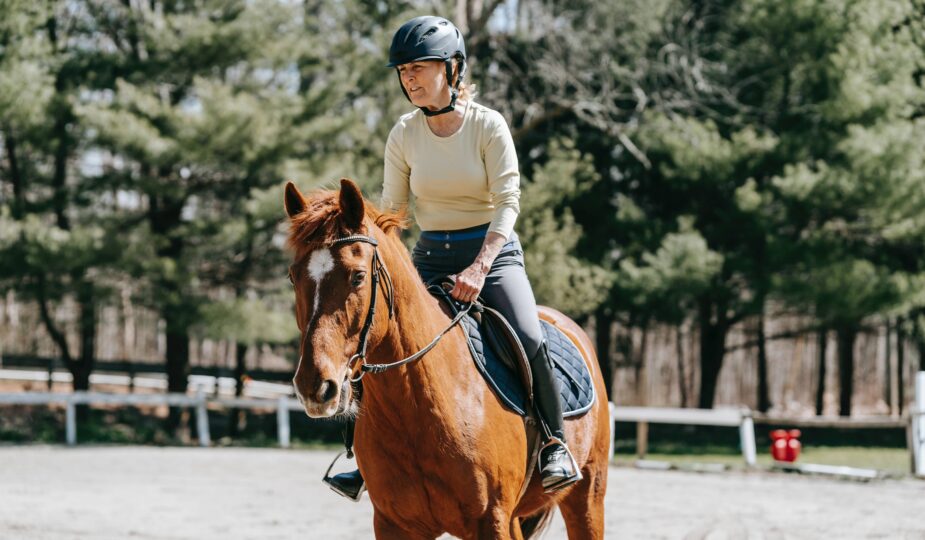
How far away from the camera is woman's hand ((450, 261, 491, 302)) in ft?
13.9

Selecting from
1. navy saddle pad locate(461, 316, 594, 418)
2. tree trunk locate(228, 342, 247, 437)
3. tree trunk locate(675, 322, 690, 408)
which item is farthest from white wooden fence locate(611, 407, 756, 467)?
navy saddle pad locate(461, 316, 594, 418)

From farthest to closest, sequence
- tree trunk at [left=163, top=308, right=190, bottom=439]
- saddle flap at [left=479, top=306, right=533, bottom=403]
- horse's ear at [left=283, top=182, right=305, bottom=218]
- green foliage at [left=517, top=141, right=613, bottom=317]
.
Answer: tree trunk at [left=163, top=308, right=190, bottom=439]
green foliage at [left=517, top=141, right=613, bottom=317]
saddle flap at [left=479, top=306, right=533, bottom=403]
horse's ear at [left=283, top=182, right=305, bottom=218]

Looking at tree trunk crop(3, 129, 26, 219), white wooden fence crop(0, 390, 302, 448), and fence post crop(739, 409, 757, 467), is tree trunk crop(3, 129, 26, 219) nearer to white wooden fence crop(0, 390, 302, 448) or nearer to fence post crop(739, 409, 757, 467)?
white wooden fence crop(0, 390, 302, 448)

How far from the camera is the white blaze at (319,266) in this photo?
3.49m

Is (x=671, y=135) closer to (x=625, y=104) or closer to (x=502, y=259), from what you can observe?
(x=625, y=104)

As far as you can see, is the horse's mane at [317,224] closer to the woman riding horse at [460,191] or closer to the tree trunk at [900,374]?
the woman riding horse at [460,191]

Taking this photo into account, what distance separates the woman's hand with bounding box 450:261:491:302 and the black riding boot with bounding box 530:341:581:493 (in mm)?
483

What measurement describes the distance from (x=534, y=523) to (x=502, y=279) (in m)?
1.52

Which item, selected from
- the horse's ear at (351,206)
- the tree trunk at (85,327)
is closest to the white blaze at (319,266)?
the horse's ear at (351,206)

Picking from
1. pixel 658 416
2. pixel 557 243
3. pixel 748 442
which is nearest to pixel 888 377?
pixel 658 416

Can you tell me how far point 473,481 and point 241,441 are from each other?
19.2m

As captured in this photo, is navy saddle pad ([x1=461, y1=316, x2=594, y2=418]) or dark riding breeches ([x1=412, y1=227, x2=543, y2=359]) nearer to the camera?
navy saddle pad ([x1=461, y1=316, x2=594, y2=418])

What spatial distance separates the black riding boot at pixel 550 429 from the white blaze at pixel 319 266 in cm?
133

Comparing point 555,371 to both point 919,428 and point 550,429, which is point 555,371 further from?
point 919,428
